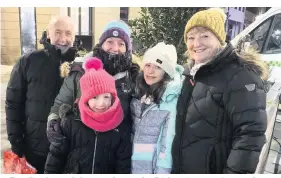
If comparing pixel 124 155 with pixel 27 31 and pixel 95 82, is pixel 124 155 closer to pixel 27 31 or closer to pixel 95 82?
pixel 95 82

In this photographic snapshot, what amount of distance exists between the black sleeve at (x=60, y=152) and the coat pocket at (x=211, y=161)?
1.81 ft

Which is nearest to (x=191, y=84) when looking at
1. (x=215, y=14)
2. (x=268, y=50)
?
(x=215, y=14)

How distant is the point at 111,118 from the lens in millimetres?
1104

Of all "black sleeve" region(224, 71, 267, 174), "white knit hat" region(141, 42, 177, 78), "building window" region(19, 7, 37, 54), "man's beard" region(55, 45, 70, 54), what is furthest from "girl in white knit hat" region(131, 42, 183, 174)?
"building window" region(19, 7, 37, 54)

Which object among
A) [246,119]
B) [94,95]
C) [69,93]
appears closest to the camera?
[246,119]

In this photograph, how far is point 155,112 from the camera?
1.10m

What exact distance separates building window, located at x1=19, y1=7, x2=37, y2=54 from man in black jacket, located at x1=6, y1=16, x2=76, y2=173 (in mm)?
230

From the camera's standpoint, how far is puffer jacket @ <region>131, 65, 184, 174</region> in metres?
1.08

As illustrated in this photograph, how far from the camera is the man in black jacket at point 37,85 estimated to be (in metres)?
1.31

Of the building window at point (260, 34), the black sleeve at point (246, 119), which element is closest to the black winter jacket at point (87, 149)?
the black sleeve at point (246, 119)

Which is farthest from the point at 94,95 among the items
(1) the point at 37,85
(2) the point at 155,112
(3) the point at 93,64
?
(1) the point at 37,85

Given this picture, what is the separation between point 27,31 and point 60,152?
2.92 ft

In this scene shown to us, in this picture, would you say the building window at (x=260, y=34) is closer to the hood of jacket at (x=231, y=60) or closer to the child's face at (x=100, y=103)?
the hood of jacket at (x=231, y=60)
